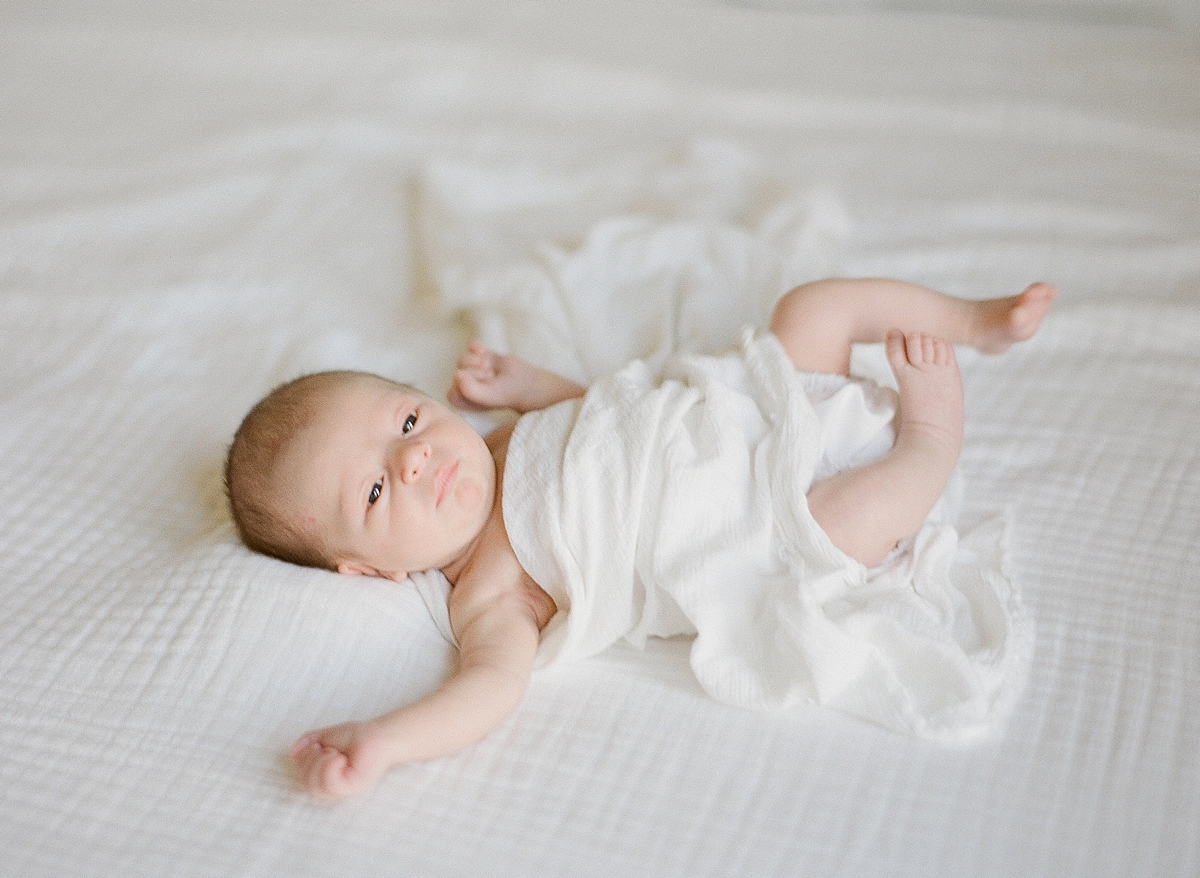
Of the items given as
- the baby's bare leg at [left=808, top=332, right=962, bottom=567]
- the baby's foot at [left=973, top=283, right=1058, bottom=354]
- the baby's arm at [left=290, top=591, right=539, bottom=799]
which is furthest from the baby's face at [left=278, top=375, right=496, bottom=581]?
Answer: the baby's foot at [left=973, top=283, right=1058, bottom=354]

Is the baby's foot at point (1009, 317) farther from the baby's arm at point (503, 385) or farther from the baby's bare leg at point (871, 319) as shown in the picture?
the baby's arm at point (503, 385)

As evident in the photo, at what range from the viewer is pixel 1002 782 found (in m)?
0.90

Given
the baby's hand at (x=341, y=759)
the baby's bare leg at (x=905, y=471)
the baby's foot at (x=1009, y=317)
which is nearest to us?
the baby's hand at (x=341, y=759)

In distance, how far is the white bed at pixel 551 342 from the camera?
897 millimetres

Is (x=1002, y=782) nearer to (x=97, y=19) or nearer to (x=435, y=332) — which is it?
(x=435, y=332)

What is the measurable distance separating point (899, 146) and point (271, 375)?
959 mm

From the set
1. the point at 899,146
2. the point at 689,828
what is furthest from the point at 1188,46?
the point at 689,828

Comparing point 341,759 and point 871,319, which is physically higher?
point 871,319

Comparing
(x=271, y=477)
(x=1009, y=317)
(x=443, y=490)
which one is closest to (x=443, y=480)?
(x=443, y=490)

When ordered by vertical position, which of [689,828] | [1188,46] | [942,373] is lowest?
[689,828]

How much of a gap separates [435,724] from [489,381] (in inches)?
18.4

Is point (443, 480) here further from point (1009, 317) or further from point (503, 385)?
point (1009, 317)

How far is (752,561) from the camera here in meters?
1.04

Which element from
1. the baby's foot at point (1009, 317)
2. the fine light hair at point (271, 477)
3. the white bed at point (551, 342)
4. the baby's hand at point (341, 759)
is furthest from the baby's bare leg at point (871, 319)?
the baby's hand at point (341, 759)
